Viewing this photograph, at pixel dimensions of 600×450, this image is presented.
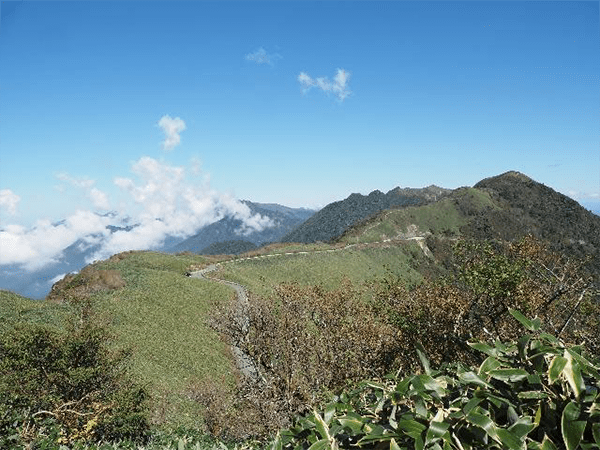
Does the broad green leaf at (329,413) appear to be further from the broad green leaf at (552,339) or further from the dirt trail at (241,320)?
the dirt trail at (241,320)

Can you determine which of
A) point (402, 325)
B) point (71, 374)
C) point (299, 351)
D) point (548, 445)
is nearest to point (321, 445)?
point (548, 445)

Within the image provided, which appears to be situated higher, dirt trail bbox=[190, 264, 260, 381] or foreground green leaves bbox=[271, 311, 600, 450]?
foreground green leaves bbox=[271, 311, 600, 450]

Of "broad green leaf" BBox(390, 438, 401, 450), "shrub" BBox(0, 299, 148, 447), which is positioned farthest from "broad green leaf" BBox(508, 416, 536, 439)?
"shrub" BBox(0, 299, 148, 447)

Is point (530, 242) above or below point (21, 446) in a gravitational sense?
above

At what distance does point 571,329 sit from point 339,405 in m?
18.7

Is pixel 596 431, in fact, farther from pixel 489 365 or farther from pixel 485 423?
pixel 489 365

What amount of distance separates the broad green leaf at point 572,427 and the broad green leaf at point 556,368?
0.18 meters

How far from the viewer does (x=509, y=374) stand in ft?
8.74

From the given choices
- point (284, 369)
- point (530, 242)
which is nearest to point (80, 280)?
point (284, 369)

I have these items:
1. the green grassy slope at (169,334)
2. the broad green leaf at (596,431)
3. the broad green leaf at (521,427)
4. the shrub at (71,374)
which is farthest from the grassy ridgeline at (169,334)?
the broad green leaf at (596,431)

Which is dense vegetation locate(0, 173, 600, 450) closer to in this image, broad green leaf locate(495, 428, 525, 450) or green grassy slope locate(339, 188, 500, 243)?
broad green leaf locate(495, 428, 525, 450)

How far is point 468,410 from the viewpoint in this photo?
238 centimetres

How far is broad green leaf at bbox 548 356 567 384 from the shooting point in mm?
2447

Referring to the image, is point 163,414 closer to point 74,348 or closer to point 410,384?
point 74,348
